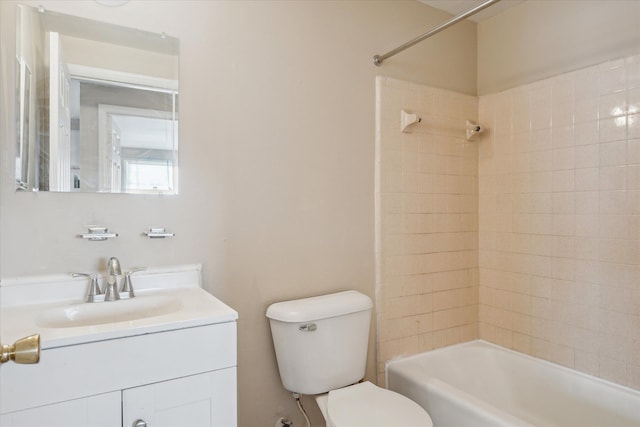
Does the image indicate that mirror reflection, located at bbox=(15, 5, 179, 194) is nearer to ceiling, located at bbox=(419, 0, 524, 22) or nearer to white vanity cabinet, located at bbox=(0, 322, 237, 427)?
white vanity cabinet, located at bbox=(0, 322, 237, 427)

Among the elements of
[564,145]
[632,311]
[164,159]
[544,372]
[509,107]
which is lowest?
[544,372]

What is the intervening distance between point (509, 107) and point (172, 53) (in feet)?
5.98

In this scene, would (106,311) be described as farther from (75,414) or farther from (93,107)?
(93,107)

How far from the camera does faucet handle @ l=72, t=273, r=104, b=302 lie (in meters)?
1.36

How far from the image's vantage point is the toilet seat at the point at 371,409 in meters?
1.48

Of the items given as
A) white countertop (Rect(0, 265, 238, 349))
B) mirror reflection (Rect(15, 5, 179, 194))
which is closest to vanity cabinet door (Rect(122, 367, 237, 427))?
white countertop (Rect(0, 265, 238, 349))

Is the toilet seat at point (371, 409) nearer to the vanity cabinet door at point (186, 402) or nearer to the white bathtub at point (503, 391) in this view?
the white bathtub at point (503, 391)

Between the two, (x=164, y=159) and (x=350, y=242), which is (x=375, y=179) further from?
(x=164, y=159)

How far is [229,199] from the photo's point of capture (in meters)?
1.69

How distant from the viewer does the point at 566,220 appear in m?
2.04

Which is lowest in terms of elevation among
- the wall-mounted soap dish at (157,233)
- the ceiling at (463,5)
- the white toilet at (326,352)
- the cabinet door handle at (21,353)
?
the white toilet at (326,352)

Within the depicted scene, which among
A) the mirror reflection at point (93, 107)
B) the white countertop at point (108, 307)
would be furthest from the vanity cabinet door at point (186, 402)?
the mirror reflection at point (93, 107)

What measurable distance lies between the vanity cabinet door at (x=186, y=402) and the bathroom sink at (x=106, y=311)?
30 centimetres

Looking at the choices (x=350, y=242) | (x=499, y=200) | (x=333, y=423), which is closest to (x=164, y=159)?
(x=350, y=242)
